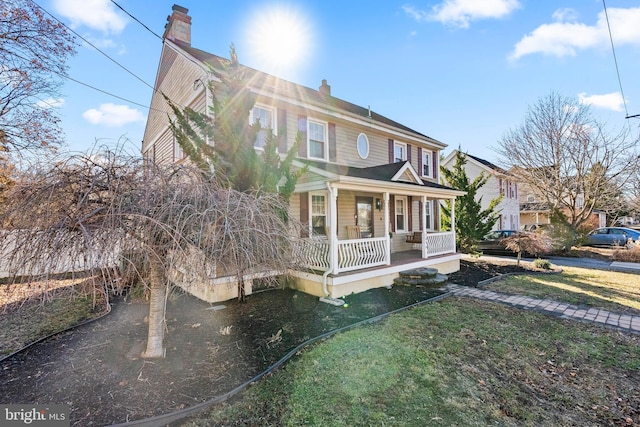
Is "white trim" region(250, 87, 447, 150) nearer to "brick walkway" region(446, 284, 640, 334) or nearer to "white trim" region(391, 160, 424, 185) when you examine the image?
"white trim" region(391, 160, 424, 185)

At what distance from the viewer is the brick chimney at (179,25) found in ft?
36.6

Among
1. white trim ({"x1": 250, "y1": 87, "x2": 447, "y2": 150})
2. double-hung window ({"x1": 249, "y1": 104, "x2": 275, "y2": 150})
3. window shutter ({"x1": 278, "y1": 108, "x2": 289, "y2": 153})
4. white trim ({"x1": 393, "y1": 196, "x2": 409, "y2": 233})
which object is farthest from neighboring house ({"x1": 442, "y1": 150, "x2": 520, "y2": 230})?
double-hung window ({"x1": 249, "y1": 104, "x2": 275, "y2": 150})

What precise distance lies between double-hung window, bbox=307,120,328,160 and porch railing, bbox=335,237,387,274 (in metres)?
3.91

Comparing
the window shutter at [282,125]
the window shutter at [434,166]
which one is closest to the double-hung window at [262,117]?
the window shutter at [282,125]

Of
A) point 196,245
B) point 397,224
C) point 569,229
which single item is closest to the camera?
point 196,245

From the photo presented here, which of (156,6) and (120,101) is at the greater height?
(156,6)

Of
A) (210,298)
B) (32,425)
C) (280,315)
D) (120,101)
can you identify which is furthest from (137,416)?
(120,101)

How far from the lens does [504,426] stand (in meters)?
2.91

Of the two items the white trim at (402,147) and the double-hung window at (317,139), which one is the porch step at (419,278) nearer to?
the double-hung window at (317,139)

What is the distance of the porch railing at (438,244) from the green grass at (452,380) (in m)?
4.72

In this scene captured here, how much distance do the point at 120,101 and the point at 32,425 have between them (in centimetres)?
1024

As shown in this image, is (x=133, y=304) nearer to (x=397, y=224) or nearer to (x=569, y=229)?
(x=397, y=224)

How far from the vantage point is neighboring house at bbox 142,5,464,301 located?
7.72 m

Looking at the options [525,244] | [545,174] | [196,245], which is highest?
[545,174]
